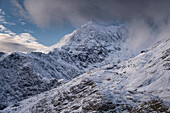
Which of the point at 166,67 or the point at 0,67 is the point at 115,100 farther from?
the point at 0,67

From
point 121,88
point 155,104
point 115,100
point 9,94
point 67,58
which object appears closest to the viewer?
point 155,104

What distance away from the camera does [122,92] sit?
39.3 metres

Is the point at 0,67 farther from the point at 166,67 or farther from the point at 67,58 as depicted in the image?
the point at 166,67

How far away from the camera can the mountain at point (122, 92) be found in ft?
108

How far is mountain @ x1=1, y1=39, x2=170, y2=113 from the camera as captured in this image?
33.1 metres

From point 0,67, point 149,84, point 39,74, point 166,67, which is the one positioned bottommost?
point 149,84

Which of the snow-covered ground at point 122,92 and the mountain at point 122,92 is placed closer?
the mountain at point 122,92

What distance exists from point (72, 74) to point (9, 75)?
5816cm

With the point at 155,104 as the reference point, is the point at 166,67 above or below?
above

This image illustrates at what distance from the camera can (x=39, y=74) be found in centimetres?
10969

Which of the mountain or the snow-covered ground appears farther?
the snow-covered ground

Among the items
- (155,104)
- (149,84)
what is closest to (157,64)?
(149,84)

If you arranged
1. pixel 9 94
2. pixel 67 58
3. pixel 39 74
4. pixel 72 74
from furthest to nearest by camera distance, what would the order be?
pixel 67 58, pixel 72 74, pixel 39 74, pixel 9 94

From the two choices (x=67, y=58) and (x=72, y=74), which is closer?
(x=72, y=74)
